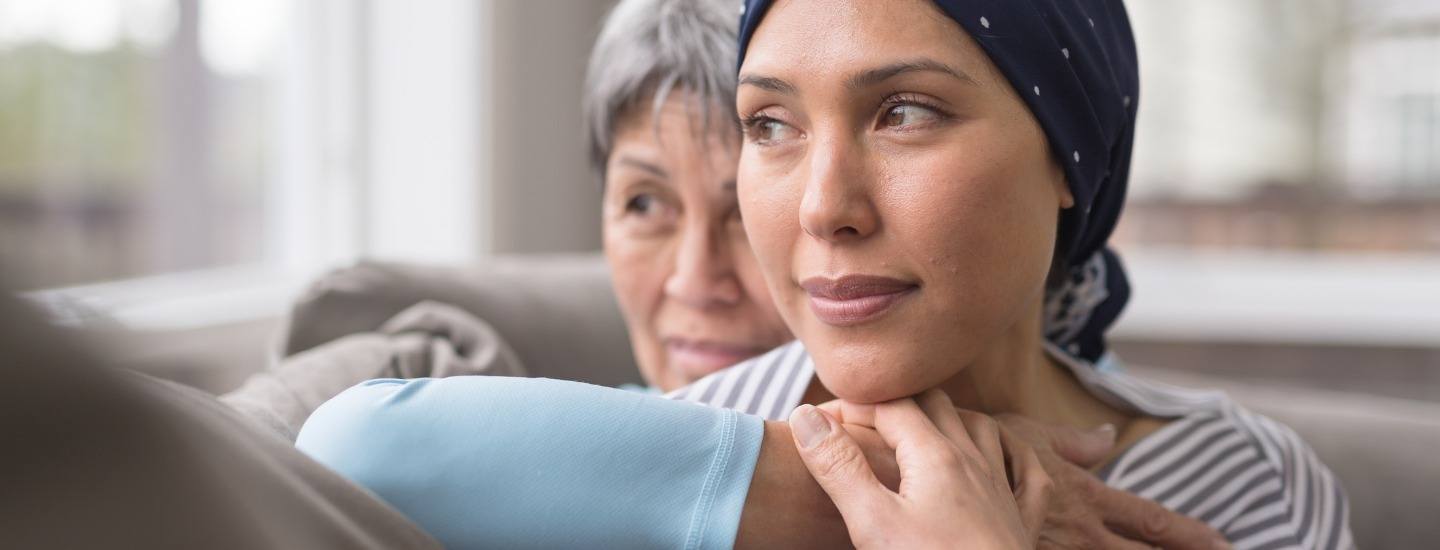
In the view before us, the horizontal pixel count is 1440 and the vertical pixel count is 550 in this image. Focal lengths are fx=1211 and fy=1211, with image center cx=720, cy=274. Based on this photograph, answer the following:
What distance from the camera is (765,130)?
0.88 metres

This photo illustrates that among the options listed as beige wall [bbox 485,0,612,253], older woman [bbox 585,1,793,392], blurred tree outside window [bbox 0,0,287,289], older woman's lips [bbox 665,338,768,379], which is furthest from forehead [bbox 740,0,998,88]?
beige wall [bbox 485,0,612,253]

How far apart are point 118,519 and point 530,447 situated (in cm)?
26

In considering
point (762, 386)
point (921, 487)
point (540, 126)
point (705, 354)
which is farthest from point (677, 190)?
point (540, 126)

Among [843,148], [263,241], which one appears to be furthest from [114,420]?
[263,241]

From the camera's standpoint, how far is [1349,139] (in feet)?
11.5

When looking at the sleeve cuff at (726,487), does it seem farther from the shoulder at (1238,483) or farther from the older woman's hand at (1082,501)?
the shoulder at (1238,483)

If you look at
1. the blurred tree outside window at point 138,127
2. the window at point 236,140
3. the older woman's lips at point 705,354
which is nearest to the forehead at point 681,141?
the older woman's lips at point 705,354

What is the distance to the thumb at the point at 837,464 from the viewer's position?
74 cm

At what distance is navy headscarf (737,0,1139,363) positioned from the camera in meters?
0.80

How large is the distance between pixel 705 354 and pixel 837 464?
0.51 metres

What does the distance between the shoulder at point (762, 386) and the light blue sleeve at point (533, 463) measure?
20 centimetres

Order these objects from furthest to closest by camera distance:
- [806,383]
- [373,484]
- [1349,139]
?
[1349,139] → [806,383] → [373,484]

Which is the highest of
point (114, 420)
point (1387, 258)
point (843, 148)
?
point (843, 148)

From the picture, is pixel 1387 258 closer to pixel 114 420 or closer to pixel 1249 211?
pixel 1249 211
